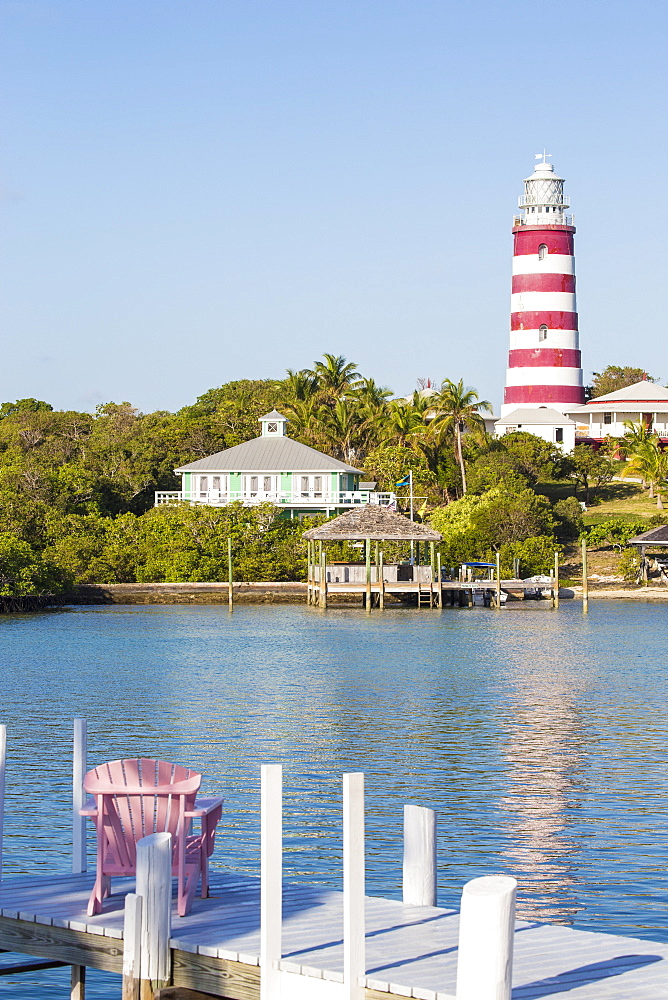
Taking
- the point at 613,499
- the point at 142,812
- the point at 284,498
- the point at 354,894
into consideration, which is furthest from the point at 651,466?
the point at 354,894

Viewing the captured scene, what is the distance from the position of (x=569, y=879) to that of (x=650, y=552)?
5580 centimetres

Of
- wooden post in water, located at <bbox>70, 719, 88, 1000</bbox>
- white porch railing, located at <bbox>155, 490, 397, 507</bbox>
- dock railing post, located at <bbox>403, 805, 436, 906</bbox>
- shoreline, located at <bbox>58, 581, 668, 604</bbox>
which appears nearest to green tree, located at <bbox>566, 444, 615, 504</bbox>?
white porch railing, located at <bbox>155, 490, 397, 507</bbox>

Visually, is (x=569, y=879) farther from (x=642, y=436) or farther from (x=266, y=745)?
(x=642, y=436)

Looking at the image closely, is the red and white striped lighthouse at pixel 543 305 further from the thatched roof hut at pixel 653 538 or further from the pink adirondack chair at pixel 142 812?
the pink adirondack chair at pixel 142 812

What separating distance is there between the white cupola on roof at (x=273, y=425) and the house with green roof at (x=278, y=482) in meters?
2.00

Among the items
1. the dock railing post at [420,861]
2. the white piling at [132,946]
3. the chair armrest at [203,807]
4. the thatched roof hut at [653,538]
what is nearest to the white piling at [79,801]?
the chair armrest at [203,807]

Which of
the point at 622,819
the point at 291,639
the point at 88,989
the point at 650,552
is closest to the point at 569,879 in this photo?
the point at 622,819

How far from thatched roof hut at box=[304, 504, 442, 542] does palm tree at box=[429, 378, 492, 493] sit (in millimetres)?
17517

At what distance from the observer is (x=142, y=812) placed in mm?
9312

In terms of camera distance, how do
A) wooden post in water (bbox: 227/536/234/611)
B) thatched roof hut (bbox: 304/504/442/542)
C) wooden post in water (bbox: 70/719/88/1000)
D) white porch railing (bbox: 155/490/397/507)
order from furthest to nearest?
1. white porch railing (bbox: 155/490/397/507)
2. wooden post in water (bbox: 227/536/234/611)
3. thatched roof hut (bbox: 304/504/442/542)
4. wooden post in water (bbox: 70/719/88/1000)

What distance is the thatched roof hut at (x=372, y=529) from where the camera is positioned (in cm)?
5672

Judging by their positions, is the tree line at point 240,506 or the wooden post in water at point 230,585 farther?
the tree line at point 240,506

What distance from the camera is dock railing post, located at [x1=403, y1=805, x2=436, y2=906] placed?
9.41 meters

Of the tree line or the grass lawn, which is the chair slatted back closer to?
the tree line
